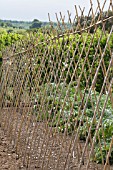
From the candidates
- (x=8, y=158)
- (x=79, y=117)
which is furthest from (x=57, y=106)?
(x=8, y=158)

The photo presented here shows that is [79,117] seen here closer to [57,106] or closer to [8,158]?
[8,158]

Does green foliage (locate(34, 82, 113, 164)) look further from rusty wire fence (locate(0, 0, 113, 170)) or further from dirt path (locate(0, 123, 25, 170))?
dirt path (locate(0, 123, 25, 170))

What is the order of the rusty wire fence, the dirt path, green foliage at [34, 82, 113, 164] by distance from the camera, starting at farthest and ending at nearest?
the dirt path → the rusty wire fence → green foliage at [34, 82, 113, 164]

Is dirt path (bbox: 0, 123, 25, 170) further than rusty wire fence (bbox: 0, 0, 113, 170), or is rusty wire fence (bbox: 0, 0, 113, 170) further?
dirt path (bbox: 0, 123, 25, 170)

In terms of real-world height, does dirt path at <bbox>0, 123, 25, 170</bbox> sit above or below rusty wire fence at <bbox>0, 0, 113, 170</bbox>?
below

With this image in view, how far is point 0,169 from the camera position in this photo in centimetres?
511

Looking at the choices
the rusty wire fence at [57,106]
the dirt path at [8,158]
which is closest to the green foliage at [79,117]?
the rusty wire fence at [57,106]

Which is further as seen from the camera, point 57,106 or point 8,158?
point 8,158

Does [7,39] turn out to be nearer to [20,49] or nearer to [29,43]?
[20,49]

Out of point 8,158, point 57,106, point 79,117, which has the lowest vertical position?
point 8,158

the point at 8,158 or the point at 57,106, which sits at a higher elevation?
the point at 57,106

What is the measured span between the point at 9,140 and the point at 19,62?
140 centimetres

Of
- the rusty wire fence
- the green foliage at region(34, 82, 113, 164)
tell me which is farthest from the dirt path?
the green foliage at region(34, 82, 113, 164)

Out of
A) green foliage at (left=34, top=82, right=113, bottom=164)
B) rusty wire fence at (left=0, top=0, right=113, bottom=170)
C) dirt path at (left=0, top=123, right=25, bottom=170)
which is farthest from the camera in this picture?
dirt path at (left=0, top=123, right=25, bottom=170)
